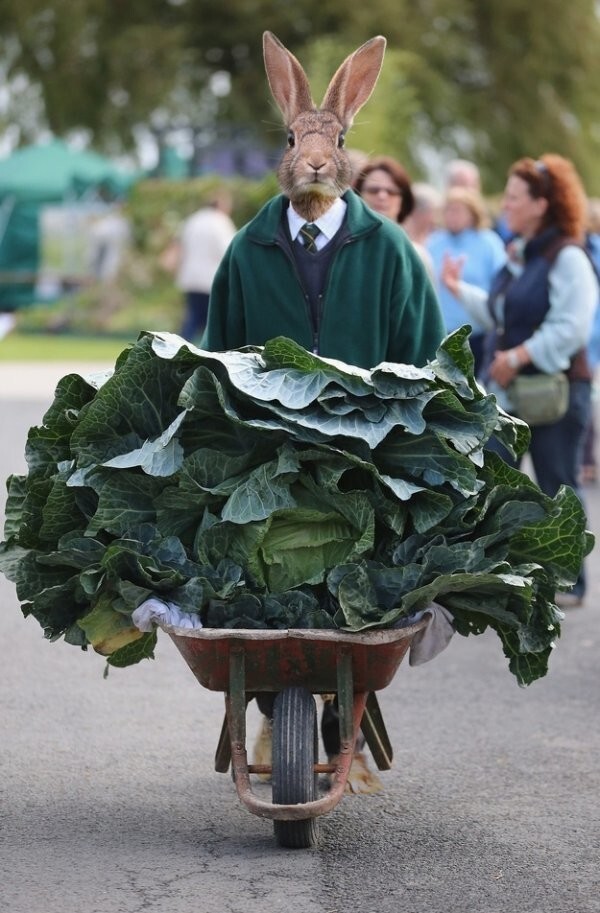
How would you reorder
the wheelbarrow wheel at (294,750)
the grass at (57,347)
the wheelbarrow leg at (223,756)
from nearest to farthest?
1. the wheelbarrow wheel at (294,750)
2. the wheelbarrow leg at (223,756)
3. the grass at (57,347)

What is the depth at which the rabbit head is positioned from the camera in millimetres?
5293

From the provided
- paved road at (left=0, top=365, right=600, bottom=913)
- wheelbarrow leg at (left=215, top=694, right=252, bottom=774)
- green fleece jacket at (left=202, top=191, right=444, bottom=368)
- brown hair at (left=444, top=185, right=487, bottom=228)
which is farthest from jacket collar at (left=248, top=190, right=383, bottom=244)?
brown hair at (left=444, top=185, right=487, bottom=228)

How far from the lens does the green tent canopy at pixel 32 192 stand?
31.9m

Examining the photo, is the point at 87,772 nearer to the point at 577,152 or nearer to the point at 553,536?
the point at 553,536

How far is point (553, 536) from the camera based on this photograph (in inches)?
189

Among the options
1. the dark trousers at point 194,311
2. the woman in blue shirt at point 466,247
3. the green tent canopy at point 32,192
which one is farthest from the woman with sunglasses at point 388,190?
the green tent canopy at point 32,192

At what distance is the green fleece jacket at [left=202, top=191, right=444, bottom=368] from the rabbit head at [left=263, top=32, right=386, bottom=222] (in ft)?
0.34

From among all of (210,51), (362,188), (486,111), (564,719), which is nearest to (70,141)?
(210,51)

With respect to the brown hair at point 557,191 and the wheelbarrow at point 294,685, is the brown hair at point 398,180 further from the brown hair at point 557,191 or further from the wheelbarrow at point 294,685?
the wheelbarrow at point 294,685

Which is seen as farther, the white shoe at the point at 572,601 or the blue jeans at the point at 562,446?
the white shoe at the point at 572,601

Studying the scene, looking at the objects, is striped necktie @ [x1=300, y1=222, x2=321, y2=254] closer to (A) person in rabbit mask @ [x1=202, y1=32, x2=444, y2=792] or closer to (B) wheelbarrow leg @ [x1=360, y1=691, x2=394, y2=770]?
(A) person in rabbit mask @ [x1=202, y1=32, x2=444, y2=792]

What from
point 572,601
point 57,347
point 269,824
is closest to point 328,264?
point 269,824

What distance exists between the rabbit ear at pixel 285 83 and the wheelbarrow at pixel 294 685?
72.3 inches

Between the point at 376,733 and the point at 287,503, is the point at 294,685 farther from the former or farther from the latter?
the point at 376,733
